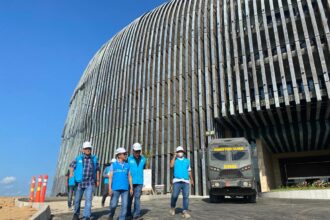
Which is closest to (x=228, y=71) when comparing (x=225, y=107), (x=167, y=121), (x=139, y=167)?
(x=225, y=107)

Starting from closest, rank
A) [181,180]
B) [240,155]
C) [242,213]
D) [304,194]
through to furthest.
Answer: [181,180], [242,213], [240,155], [304,194]

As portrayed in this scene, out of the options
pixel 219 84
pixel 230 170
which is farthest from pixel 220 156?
pixel 219 84

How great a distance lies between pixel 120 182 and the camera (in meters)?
6.28

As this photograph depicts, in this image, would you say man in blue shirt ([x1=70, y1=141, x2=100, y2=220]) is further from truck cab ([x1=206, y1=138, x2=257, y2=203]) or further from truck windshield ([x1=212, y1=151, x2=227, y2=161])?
truck windshield ([x1=212, y1=151, x2=227, y2=161])

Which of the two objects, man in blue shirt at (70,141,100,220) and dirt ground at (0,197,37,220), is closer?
man in blue shirt at (70,141,100,220)

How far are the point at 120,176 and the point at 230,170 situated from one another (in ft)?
24.7

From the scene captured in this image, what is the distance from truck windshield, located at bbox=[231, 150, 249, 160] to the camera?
1302 centimetres

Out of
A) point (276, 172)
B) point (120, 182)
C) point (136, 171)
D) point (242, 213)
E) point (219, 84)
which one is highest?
point (219, 84)

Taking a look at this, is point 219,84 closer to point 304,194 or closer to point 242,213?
point 304,194

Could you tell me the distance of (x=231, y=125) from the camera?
24297 mm

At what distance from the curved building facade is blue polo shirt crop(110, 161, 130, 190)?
15278mm

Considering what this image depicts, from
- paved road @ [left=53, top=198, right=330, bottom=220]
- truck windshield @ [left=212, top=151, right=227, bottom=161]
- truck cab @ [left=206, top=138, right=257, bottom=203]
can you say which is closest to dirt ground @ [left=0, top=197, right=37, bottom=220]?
paved road @ [left=53, top=198, right=330, bottom=220]

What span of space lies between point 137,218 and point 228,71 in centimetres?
1827

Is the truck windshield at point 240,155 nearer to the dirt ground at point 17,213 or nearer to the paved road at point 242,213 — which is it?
the paved road at point 242,213
